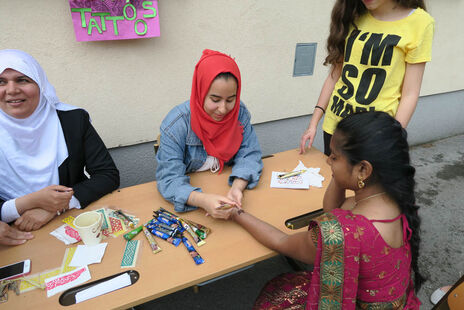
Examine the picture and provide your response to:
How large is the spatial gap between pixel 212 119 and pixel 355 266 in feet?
3.28

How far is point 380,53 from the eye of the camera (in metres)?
1.56

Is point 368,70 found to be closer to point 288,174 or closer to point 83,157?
point 288,174

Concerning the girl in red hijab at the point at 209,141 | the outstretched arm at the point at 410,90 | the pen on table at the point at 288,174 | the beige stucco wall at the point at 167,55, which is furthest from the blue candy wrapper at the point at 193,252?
the beige stucco wall at the point at 167,55

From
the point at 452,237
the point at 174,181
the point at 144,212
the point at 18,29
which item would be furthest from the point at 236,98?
the point at 452,237

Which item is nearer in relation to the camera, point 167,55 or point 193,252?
point 193,252

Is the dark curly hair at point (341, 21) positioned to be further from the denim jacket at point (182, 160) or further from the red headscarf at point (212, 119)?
the denim jacket at point (182, 160)

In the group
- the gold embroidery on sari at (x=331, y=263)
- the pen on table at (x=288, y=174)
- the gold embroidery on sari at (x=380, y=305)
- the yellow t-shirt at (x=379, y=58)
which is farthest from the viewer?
the pen on table at (x=288, y=174)

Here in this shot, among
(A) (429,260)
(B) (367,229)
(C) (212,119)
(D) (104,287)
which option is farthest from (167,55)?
(A) (429,260)

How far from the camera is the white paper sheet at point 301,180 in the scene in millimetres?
1559

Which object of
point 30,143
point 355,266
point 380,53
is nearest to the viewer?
point 355,266

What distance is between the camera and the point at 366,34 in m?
1.62

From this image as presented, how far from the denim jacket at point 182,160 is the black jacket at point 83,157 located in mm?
294

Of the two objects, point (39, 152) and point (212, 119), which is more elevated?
point (212, 119)

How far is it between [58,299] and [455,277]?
8.59 feet
